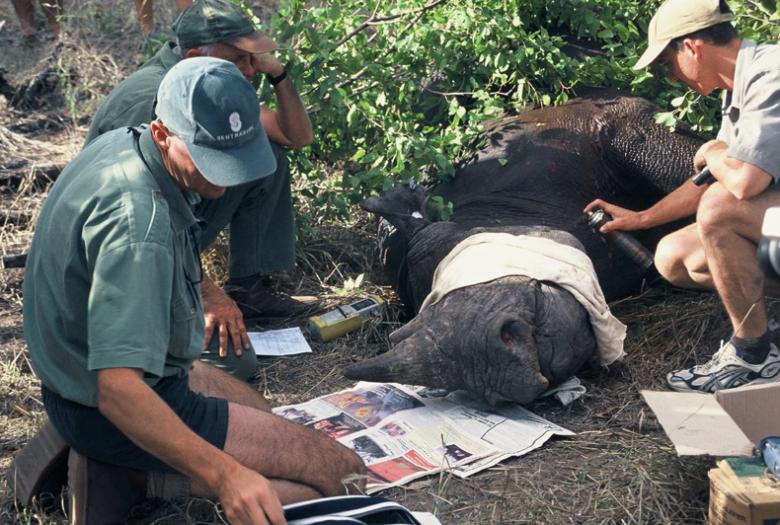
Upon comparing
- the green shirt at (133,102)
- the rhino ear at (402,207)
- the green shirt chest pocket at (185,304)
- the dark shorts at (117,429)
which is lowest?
the rhino ear at (402,207)

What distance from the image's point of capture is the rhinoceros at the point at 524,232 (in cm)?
412

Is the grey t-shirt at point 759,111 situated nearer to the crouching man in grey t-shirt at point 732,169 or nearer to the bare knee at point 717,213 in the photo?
the crouching man in grey t-shirt at point 732,169

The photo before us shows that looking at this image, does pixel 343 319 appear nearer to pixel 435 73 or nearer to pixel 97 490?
pixel 435 73

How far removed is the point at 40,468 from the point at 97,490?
29cm

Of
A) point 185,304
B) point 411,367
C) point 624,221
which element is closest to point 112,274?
point 185,304

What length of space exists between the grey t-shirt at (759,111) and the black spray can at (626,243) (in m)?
0.90

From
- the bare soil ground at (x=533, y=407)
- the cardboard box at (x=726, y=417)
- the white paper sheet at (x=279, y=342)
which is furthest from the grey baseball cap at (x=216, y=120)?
the white paper sheet at (x=279, y=342)

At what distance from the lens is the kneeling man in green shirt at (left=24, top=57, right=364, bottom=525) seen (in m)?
2.72

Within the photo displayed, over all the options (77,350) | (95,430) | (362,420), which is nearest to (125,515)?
(95,430)

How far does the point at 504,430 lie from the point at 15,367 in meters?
2.25

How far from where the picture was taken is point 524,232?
15.5 feet

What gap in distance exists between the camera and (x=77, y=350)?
3.01 m

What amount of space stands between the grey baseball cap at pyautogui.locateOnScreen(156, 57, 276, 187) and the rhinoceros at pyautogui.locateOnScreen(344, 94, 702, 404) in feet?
4.72

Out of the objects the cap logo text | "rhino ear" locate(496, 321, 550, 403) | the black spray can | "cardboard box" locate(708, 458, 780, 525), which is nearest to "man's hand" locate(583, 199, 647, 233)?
the black spray can
